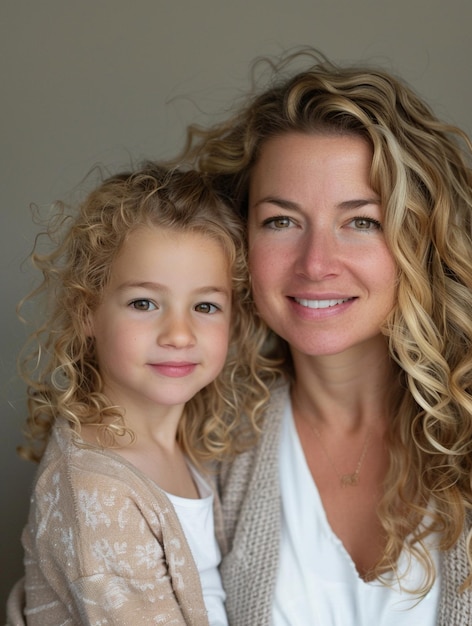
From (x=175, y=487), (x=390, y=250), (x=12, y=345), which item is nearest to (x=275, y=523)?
(x=175, y=487)

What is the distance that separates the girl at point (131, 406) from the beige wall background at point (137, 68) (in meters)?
0.65

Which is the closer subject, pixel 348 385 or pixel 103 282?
pixel 103 282

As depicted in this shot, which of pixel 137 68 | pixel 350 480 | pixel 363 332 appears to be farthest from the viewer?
pixel 137 68

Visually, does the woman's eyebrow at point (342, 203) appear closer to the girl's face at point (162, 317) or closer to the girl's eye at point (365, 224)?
the girl's eye at point (365, 224)

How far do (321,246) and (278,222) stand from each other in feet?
0.50

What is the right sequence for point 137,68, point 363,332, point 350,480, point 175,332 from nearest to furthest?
1. point 175,332
2. point 363,332
3. point 350,480
4. point 137,68

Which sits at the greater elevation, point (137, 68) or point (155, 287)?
point (137, 68)

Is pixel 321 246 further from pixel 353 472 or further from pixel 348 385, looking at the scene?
pixel 353 472

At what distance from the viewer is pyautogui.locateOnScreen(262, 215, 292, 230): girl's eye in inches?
79.4

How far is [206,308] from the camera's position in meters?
2.02

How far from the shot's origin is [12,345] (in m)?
2.77

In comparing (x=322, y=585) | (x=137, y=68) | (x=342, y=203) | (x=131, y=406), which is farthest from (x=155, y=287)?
(x=137, y=68)

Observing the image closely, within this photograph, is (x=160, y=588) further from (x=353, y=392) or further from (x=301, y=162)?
(x=301, y=162)

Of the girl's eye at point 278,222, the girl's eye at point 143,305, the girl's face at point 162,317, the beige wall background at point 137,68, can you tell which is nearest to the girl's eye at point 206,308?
the girl's face at point 162,317
